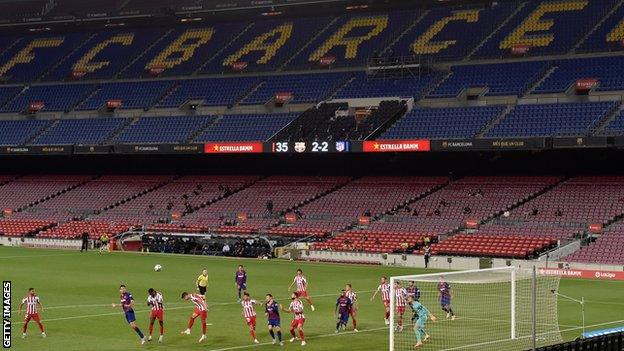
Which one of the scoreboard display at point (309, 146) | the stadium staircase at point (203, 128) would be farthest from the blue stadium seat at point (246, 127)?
the scoreboard display at point (309, 146)

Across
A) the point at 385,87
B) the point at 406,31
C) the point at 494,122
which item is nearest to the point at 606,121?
the point at 494,122

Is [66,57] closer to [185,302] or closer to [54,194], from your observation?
[54,194]

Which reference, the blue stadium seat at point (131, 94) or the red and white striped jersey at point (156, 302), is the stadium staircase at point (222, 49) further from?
the red and white striped jersey at point (156, 302)

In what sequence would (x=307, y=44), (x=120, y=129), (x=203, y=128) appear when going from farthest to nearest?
(x=307, y=44) < (x=120, y=129) < (x=203, y=128)

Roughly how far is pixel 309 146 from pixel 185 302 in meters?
28.3

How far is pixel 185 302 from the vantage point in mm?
41688

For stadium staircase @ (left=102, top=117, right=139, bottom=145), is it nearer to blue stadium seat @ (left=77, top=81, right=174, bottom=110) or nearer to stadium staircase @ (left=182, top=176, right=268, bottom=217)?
blue stadium seat @ (left=77, top=81, right=174, bottom=110)

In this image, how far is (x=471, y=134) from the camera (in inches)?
2596

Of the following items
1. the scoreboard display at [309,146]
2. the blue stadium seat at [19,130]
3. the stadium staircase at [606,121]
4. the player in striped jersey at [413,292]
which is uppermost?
the blue stadium seat at [19,130]

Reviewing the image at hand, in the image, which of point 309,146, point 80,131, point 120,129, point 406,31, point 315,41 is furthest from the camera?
point 315,41

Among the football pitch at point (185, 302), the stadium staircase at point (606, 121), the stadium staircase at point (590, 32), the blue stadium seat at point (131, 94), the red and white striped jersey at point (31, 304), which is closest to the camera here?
the red and white striped jersey at point (31, 304)

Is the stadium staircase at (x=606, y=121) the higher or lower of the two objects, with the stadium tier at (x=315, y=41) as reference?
lower

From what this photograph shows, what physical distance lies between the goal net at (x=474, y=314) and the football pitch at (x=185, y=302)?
0.62 metres

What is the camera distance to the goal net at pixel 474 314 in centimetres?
3069
